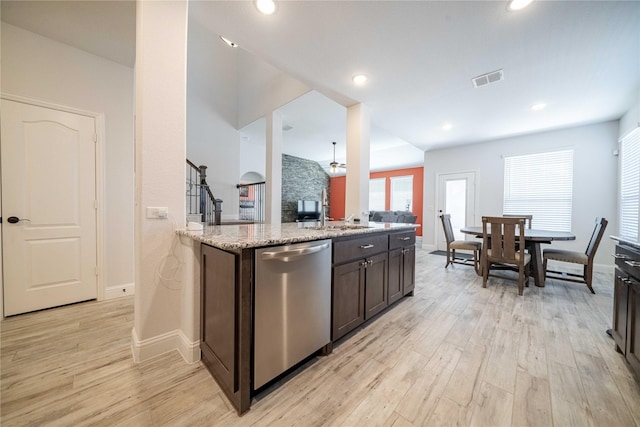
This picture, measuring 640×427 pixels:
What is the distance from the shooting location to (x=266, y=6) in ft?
6.06

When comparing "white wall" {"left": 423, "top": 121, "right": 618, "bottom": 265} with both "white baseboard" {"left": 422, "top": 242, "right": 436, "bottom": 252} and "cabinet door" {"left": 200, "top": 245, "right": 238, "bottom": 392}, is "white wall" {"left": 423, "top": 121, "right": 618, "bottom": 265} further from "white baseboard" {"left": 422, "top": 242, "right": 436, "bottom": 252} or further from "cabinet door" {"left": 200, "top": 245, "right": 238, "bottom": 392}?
"cabinet door" {"left": 200, "top": 245, "right": 238, "bottom": 392}

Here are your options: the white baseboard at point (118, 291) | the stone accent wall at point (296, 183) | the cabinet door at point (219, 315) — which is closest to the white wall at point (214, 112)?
the stone accent wall at point (296, 183)

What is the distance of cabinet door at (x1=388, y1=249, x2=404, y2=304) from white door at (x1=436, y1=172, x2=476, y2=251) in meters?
4.05

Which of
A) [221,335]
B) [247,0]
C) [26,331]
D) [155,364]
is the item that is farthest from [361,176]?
[26,331]

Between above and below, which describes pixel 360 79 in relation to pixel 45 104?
above

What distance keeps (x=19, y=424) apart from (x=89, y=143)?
2.52 m

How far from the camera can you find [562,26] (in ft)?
6.48

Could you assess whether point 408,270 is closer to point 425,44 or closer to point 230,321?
point 230,321

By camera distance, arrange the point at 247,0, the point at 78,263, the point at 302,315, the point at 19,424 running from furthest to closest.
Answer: the point at 78,263, the point at 247,0, the point at 302,315, the point at 19,424

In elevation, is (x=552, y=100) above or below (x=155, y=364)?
above

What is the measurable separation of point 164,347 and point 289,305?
1098mm

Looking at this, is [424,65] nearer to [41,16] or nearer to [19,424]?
[41,16]

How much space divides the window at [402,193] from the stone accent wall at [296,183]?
2.95 m

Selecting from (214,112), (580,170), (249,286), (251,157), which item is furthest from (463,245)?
(251,157)
